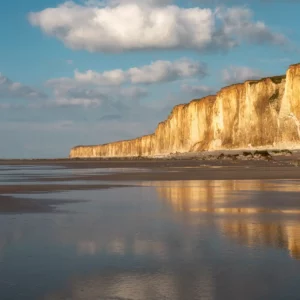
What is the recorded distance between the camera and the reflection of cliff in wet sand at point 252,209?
756 centimetres

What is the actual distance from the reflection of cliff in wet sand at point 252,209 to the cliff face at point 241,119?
50.9 meters

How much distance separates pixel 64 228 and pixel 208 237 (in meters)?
2.91

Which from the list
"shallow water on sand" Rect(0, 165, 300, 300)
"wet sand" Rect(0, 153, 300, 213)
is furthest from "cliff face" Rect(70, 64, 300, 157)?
"shallow water on sand" Rect(0, 165, 300, 300)

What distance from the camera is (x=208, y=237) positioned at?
7723 mm

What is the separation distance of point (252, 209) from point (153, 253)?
5306 millimetres

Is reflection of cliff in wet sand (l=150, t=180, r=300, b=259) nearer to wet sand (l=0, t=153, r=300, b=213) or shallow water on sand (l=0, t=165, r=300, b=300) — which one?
shallow water on sand (l=0, t=165, r=300, b=300)

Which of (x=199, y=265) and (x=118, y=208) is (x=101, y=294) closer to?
(x=199, y=265)

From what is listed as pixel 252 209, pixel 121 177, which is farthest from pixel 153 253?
pixel 121 177

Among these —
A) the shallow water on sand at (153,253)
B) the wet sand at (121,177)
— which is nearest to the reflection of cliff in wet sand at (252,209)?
the shallow water on sand at (153,253)

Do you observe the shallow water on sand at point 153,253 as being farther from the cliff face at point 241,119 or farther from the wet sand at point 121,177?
the cliff face at point 241,119

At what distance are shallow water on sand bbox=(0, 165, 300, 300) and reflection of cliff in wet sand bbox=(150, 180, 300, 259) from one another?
0.02 metres

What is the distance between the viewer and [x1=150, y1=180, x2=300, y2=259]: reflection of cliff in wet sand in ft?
24.8

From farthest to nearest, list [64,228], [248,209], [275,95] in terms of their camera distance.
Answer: [275,95] < [248,209] < [64,228]

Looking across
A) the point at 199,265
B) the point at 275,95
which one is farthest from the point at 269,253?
the point at 275,95
